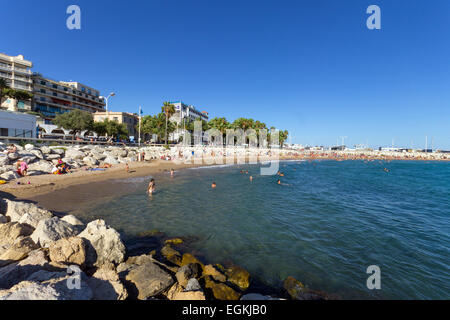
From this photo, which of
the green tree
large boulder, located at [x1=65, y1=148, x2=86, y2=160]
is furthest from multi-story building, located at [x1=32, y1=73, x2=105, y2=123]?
large boulder, located at [x1=65, y1=148, x2=86, y2=160]

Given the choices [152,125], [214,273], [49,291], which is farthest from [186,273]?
[152,125]

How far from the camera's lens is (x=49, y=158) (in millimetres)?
21344

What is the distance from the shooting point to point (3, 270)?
449 cm

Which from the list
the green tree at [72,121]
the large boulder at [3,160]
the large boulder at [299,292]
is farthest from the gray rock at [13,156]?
the large boulder at [299,292]

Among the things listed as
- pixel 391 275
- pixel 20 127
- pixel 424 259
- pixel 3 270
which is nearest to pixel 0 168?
pixel 20 127

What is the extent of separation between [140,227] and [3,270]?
5337 millimetres

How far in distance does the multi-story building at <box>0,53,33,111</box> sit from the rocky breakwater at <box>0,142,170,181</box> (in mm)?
43160

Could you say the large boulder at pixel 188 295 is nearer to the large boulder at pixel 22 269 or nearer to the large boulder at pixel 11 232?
the large boulder at pixel 22 269

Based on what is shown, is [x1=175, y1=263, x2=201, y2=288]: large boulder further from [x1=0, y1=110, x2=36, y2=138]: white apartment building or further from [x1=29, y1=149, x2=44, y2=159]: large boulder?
[x1=0, y1=110, x2=36, y2=138]: white apartment building

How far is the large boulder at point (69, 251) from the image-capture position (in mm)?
5383

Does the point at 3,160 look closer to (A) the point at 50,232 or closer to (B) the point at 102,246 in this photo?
(A) the point at 50,232

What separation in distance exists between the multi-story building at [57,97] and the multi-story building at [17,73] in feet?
6.35

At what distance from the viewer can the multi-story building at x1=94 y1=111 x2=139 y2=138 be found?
5991 cm
